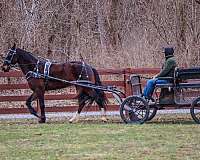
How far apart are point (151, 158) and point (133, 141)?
2041 mm

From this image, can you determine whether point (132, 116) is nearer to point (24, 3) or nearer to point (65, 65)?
point (65, 65)

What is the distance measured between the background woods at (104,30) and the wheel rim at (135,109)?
9143mm

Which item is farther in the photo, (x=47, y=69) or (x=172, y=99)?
(x=47, y=69)

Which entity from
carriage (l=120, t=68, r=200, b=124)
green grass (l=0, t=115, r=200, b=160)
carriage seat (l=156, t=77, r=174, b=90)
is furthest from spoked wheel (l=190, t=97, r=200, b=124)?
carriage seat (l=156, t=77, r=174, b=90)

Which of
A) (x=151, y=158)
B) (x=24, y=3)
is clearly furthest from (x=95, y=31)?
(x=151, y=158)

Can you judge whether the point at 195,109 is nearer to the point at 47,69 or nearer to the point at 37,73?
the point at 47,69

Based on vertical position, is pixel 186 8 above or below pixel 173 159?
above

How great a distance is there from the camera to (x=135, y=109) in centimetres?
1545

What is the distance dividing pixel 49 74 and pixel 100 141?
483cm

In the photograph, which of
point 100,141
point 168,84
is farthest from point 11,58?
point 100,141

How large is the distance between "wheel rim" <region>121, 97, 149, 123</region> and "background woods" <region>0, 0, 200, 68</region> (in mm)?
9143

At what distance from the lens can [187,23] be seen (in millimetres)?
28234

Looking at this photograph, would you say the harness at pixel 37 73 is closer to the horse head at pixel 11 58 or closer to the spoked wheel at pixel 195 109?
the horse head at pixel 11 58

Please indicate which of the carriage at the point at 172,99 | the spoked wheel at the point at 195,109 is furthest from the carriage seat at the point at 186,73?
the spoked wheel at the point at 195,109
